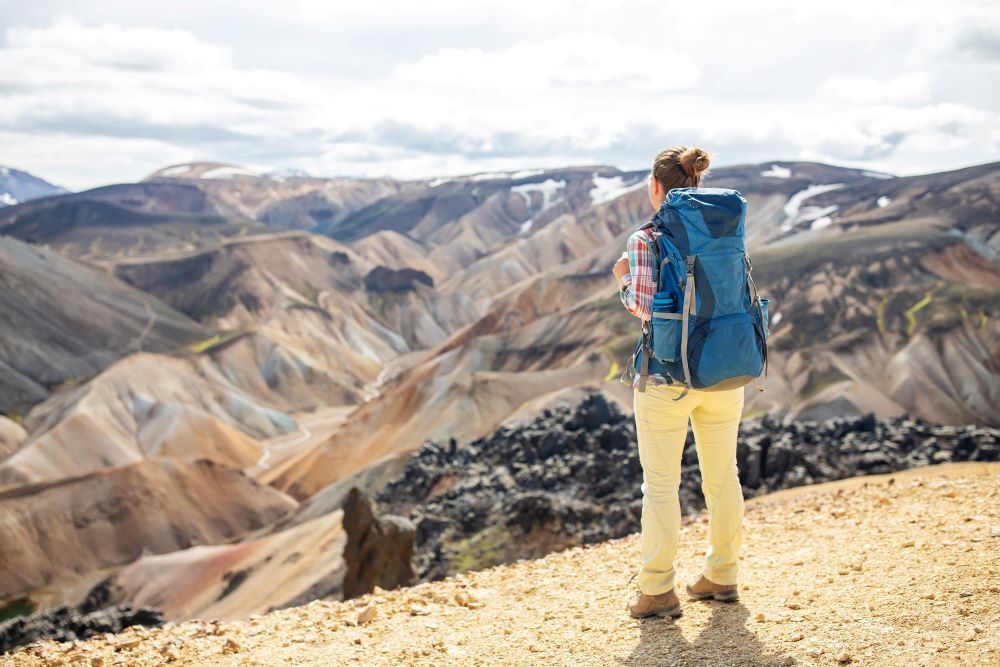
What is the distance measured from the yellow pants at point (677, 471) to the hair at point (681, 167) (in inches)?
52.0

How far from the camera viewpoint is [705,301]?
5.38m

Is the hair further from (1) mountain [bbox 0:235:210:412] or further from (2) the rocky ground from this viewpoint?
(1) mountain [bbox 0:235:210:412]

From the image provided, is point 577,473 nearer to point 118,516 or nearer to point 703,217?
point 703,217

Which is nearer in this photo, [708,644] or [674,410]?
[708,644]

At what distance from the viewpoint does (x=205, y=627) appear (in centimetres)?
723

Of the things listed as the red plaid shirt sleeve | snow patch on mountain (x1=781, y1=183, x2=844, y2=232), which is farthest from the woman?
snow patch on mountain (x1=781, y1=183, x2=844, y2=232)

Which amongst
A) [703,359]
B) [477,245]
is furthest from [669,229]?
[477,245]

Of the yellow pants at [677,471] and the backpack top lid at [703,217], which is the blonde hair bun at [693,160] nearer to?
the backpack top lid at [703,217]

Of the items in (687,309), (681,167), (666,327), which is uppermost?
(681,167)

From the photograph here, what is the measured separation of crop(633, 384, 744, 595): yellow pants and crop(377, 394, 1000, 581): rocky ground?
13.0 meters

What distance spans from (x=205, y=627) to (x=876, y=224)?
94628 mm

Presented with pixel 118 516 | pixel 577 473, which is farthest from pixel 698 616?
pixel 118 516

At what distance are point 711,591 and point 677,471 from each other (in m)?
1.09

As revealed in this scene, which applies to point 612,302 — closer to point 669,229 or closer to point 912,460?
point 912,460
